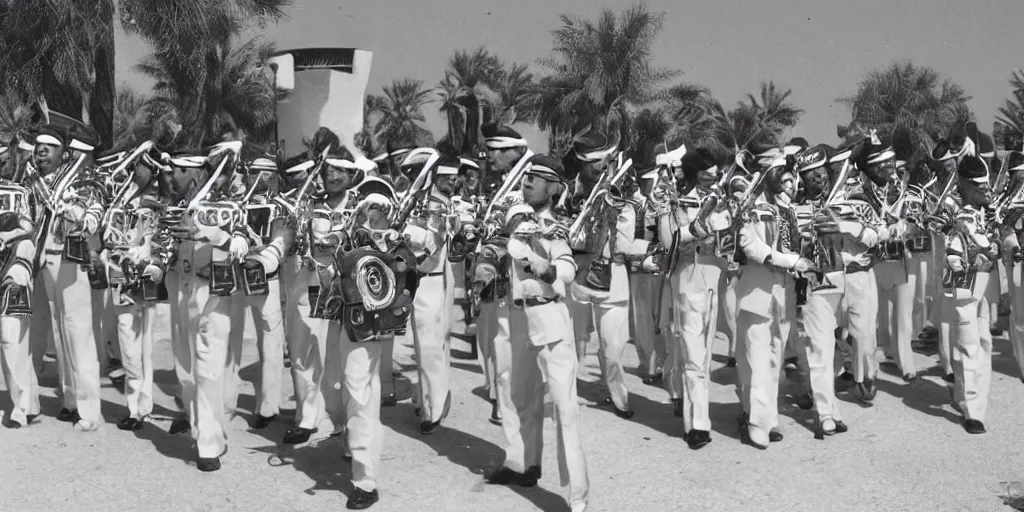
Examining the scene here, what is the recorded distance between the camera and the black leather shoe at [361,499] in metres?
6.10

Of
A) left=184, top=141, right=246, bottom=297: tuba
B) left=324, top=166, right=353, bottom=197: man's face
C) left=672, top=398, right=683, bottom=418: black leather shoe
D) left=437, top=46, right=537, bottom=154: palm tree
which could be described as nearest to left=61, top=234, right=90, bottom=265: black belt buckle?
left=184, top=141, right=246, bottom=297: tuba

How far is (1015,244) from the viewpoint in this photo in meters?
9.14

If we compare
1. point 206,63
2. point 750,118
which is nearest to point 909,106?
point 750,118

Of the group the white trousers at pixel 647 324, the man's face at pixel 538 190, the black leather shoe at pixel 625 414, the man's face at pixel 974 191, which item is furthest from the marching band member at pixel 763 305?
the white trousers at pixel 647 324

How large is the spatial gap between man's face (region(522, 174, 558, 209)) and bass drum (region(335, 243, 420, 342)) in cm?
89

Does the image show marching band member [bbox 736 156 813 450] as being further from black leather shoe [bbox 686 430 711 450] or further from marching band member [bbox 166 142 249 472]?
marching band member [bbox 166 142 249 472]

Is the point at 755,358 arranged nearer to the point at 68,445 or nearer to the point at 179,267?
the point at 179,267

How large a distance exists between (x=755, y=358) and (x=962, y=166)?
266 centimetres

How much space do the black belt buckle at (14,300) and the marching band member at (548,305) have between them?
4.05 meters

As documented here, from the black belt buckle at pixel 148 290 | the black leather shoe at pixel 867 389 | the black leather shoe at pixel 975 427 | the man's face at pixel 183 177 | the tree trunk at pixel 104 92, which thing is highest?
the tree trunk at pixel 104 92

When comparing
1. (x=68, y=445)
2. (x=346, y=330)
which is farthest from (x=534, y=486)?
(x=68, y=445)

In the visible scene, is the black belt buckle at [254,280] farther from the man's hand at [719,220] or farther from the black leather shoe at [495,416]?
the man's hand at [719,220]

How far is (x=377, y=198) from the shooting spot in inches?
255

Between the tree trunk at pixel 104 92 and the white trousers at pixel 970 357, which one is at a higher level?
the tree trunk at pixel 104 92
